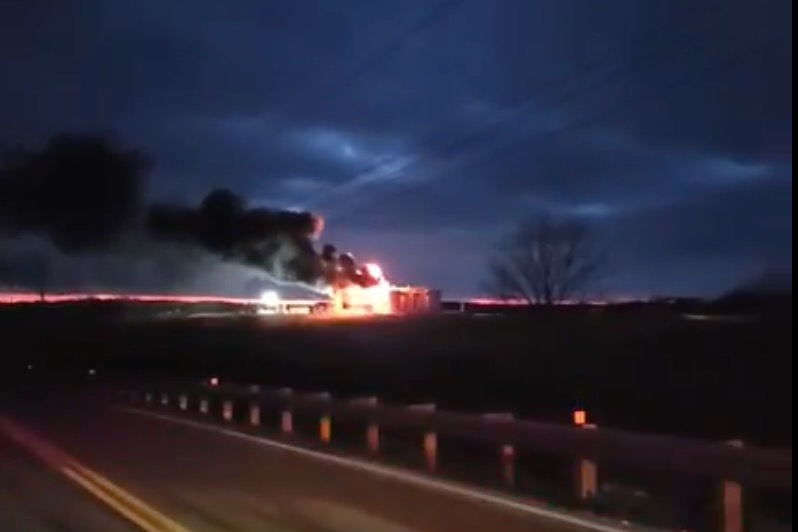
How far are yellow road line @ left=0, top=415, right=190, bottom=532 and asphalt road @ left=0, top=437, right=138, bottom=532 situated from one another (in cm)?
14

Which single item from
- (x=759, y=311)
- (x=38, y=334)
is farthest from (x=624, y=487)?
(x=38, y=334)

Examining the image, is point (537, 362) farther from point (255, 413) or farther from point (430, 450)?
point (430, 450)

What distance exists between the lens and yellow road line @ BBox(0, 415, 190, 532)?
53.1ft

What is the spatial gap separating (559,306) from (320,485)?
26087 millimetres

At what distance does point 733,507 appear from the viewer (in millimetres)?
15406

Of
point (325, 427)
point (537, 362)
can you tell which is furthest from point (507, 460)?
point (537, 362)

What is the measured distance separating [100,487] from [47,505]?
2.18 meters

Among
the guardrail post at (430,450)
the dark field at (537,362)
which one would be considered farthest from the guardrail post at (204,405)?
the guardrail post at (430,450)

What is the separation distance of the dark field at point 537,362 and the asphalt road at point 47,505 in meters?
11.5

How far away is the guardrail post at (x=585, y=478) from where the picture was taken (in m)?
18.2

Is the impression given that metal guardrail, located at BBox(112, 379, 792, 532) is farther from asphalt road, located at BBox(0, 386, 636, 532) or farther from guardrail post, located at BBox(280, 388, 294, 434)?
asphalt road, located at BBox(0, 386, 636, 532)

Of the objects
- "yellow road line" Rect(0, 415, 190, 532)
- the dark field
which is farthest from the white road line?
the dark field

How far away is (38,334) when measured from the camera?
306 ft

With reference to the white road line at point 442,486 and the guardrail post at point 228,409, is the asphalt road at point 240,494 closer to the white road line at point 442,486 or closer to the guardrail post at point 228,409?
the white road line at point 442,486
